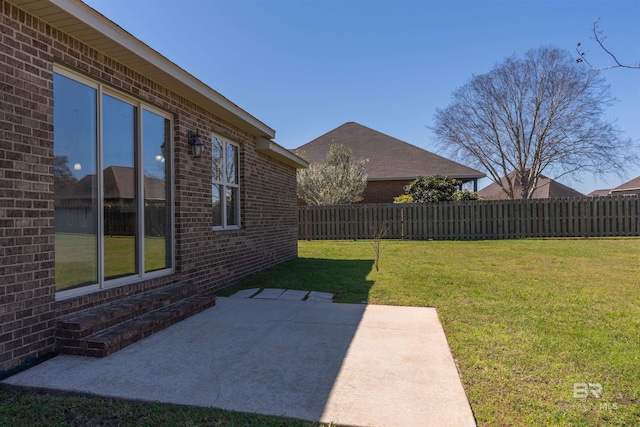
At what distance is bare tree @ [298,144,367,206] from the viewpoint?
21219 millimetres

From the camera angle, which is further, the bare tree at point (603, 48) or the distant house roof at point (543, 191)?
the distant house roof at point (543, 191)

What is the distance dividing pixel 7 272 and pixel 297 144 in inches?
1051

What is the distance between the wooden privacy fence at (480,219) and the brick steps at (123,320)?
11.3 metres

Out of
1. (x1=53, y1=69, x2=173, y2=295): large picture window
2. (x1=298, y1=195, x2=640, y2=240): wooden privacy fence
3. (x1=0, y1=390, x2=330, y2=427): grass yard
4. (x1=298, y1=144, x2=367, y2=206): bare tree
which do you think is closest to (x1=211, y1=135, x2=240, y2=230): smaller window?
(x1=53, y1=69, x2=173, y2=295): large picture window

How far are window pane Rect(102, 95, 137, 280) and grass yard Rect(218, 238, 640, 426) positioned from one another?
2.33m

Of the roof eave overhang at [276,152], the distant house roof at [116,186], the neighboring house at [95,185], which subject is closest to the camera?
the neighboring house at [95,185]

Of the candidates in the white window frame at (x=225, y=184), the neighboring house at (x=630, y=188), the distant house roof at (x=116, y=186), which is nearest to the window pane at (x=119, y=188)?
the distant house roof at (x=116, y=186)

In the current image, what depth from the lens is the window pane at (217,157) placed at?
6880 millimetres

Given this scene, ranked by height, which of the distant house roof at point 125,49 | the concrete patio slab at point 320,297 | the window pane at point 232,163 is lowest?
the concrete patio slab at point 320,297

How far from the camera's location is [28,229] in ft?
10.8

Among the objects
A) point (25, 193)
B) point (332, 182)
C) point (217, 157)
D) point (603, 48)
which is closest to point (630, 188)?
point (332, 182)

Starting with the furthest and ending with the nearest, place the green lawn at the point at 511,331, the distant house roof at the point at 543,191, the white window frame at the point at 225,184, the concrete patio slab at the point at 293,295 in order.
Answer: the distant house roof at the point at 543,191 → the white window frame at the point at 225,184 → the concrete patio slab at the point at 293,295 → the green lawn at the point at 511,331

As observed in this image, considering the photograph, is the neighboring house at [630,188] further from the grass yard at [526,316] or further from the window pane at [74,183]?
the window pane at [74,183]

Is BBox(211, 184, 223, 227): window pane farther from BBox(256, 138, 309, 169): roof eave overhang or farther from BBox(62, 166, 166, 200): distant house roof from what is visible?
BBox(256, 138, 309, 169): roof eave overhang
